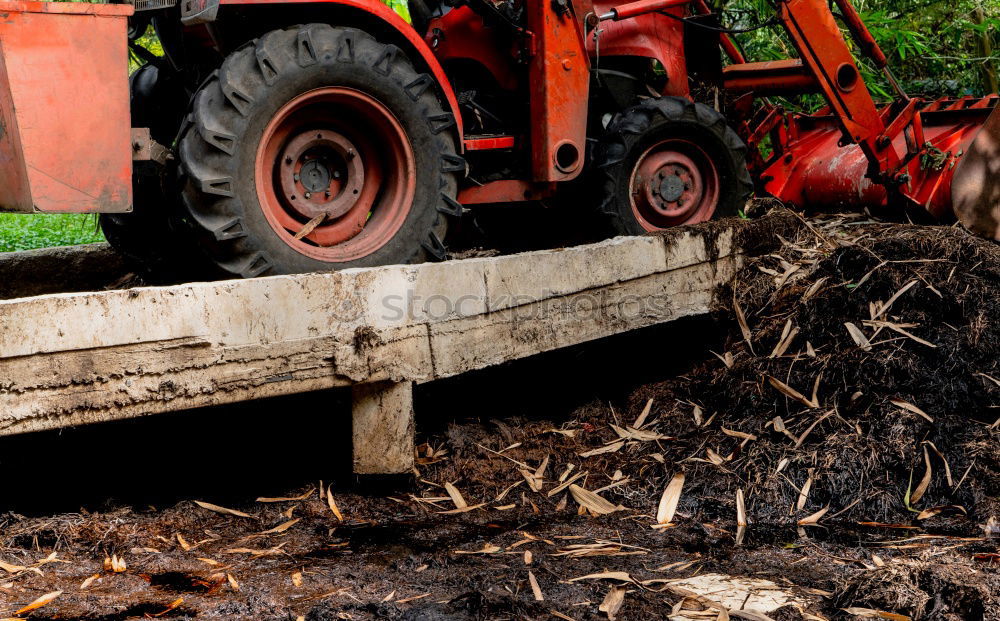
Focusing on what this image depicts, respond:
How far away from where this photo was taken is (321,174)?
4.43 metres

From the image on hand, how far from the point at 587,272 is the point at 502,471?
105cm

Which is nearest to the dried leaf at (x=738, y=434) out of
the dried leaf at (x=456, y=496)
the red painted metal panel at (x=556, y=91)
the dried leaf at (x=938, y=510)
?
the dried leaf at (x=938, y=510)

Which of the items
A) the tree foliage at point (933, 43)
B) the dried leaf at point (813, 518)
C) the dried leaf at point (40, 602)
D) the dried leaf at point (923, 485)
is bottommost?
the dried leaf at point (813, 518)

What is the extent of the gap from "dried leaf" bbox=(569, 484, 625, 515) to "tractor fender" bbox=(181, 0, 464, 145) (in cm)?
172

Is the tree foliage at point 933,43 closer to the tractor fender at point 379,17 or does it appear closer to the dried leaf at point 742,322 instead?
the dried leaf at point 742,322

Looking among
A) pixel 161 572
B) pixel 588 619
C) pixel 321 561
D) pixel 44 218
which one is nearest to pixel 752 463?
pixel 588 619

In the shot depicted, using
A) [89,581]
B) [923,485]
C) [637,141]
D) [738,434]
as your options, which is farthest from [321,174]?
[923,485]

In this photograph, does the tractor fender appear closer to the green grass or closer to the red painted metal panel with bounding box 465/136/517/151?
the red painted metal panel with bounding box 465/136/517/151

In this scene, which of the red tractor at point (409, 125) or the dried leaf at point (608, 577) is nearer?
the dried leaf at point (608, 577)

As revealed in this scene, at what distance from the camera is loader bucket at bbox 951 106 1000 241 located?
543 centimetres

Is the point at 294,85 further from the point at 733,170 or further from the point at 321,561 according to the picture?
the point at 733,170

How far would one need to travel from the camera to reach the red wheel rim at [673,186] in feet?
17.6

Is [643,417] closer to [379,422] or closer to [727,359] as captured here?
[727,359]

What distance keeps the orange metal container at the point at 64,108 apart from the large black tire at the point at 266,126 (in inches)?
12.3
